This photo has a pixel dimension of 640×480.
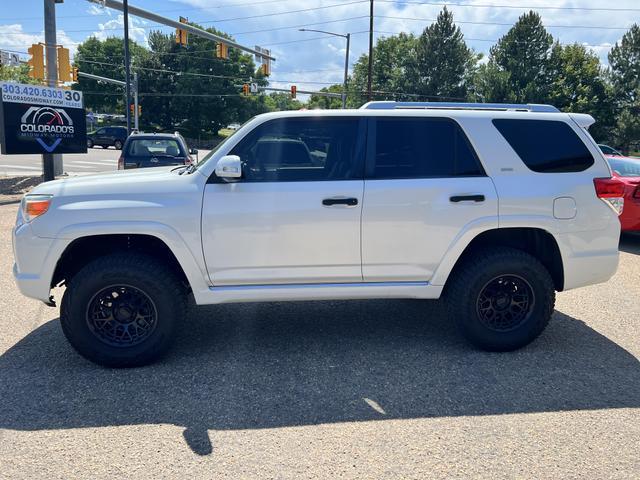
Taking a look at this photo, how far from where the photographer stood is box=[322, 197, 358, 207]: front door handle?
13.3 feet

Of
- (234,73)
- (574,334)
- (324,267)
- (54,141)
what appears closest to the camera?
(324,267)

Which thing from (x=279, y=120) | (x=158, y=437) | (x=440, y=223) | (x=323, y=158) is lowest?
(x=158, y=437)

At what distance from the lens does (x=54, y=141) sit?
14.1 m

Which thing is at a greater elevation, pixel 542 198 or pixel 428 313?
pixel 542 198

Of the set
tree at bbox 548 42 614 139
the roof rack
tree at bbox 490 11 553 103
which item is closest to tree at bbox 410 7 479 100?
tree at bbox 490 11 553 103

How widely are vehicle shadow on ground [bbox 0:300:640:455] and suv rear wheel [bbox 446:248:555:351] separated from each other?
19cm

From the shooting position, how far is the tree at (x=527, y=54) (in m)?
48.8

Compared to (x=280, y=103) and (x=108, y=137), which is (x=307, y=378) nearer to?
(x=108, y=137)

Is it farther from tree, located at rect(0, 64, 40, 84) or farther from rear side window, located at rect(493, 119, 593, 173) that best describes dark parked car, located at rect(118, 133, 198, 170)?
tree, located at rect(0, 64, 40, 84)

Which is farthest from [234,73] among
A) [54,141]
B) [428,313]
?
[428,313]

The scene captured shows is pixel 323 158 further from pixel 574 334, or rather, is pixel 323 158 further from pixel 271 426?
pixel 574 334

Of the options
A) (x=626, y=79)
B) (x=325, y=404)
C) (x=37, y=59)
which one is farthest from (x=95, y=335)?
(x=626, y=79)

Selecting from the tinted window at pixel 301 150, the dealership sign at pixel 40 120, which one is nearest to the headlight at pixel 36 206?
the tinted window at pixel 301 150

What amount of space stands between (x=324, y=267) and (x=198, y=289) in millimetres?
968
